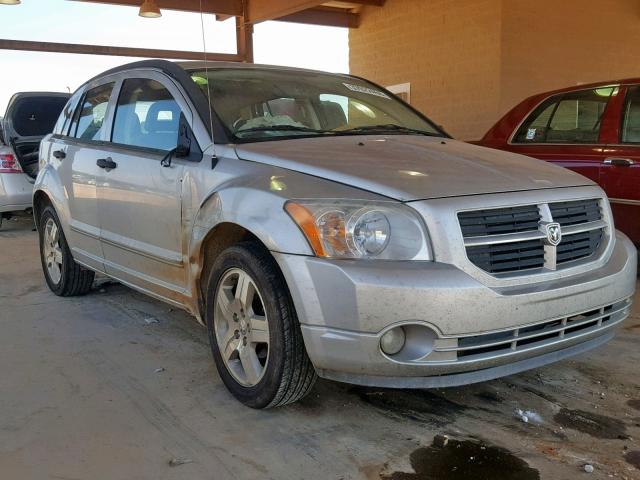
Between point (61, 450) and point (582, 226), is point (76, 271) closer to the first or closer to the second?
point (61, 450)

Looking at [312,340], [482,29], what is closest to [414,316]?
[312,340]

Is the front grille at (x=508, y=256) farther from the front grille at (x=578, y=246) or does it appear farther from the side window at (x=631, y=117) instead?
the side window at (x=631, y=117)

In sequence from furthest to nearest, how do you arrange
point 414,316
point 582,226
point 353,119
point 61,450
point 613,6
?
point 613,6 → point 353,119 → point 582,226 → point 61,450 → point 414,316

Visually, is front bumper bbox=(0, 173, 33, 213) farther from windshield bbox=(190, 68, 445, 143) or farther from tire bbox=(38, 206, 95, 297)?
windshield bbox=(190, 68, 445, 143)

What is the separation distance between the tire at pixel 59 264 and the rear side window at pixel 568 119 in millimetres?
4088

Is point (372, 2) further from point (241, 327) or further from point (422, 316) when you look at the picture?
point (422, 316)

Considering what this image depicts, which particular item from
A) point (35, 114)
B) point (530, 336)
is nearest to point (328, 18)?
point (35, 114)

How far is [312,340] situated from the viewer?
267 centimetres

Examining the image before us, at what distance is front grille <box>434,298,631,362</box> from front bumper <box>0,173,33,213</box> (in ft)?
25.4

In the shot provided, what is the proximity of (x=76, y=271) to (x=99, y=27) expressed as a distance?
8979 mm

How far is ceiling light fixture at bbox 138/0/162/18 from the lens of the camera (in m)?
10.7

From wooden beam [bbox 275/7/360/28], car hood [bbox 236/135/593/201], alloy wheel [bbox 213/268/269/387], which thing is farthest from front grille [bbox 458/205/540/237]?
wooden beam [bbox 275/7/360/28]

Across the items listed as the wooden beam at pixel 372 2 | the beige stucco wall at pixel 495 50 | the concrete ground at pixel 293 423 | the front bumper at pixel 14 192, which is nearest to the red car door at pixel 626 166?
the concrete ground at pixel 293 423

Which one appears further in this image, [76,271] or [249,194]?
[76,271]
